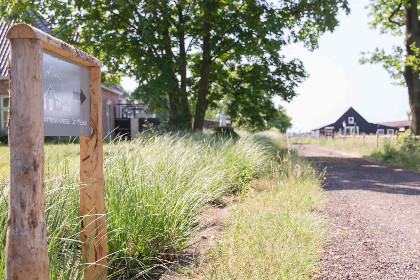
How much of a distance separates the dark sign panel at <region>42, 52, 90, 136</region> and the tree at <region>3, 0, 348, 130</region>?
11.8 m

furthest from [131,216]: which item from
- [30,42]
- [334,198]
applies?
[334,198]

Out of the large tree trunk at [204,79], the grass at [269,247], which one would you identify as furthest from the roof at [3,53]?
the grass at [269,247]

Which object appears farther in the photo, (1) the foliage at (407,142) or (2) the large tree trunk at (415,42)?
(2) the large tree trunk at (415,42)

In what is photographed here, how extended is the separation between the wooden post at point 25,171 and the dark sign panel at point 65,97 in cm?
33

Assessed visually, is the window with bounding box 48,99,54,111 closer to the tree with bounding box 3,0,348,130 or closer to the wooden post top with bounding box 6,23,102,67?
the wooden post top with bounding box 6,23,102,67

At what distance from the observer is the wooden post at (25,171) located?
6.82ft

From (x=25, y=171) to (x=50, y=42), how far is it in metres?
0.78

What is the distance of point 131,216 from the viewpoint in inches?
148

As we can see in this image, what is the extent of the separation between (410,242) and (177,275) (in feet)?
9.26

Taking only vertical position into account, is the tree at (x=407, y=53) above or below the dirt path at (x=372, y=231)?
above

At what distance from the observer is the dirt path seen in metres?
3.78

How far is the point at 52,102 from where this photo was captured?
8.46 feet

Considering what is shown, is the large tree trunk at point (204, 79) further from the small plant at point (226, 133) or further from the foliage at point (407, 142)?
the foliage at point (407, 142)

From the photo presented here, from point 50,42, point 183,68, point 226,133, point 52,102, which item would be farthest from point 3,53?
point 50,42
